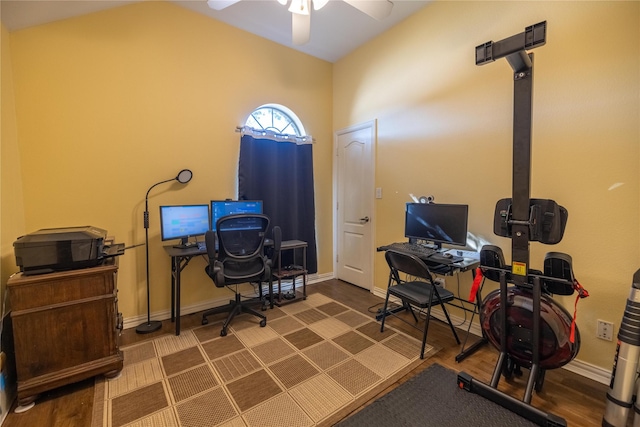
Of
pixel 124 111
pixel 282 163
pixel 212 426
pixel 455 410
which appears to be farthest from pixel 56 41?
pixel 455 410

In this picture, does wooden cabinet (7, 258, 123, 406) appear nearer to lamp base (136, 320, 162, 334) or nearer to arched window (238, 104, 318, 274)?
lamp base (136, 320, 162, 334)

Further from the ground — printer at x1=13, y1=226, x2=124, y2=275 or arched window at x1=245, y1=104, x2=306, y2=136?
arched window at x1=245, y1=104, x2=306, y2=136

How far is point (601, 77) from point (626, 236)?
3.42 ft

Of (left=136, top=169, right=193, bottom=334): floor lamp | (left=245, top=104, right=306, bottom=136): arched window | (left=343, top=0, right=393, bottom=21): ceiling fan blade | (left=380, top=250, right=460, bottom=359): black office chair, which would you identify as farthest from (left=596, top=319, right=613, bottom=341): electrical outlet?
(left=136, top=169, right=193, bottom=334): floor lamp

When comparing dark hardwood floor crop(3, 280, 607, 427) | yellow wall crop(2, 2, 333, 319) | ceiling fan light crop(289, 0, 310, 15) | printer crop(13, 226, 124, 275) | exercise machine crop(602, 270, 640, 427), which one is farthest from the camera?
yellow wall crop(2, 2, 333, 319)

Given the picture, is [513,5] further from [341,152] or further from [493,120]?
[341,152]

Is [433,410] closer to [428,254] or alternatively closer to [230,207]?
[428,254]

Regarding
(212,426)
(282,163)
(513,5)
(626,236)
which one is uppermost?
(513,5)

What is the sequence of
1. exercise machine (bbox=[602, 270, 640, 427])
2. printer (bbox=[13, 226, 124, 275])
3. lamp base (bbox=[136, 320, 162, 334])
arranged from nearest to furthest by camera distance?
exercise machine (bbox=[602, 270, 640, 427]) < printer (bbox=[13, 226, 124, 275]) < lamp base (bbox=[136, 320, 162, 334])

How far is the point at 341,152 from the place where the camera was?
12.9 feet

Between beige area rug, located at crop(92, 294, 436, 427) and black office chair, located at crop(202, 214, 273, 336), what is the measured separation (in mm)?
324

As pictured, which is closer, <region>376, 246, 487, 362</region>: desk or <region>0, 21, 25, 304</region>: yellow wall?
<region>0, 21, 25, 304</region>: yellow wall

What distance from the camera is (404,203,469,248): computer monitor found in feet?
8.00

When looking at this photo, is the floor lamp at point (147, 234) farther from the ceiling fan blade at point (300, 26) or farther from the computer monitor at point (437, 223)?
the computer monitor at point (437, 223)
